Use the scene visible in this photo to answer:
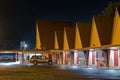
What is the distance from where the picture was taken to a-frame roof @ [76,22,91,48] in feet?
225

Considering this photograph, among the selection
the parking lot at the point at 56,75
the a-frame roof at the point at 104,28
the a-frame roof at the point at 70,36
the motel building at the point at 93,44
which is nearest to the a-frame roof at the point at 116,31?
the motel building at the point at 93,44

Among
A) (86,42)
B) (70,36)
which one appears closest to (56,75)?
(86,42)

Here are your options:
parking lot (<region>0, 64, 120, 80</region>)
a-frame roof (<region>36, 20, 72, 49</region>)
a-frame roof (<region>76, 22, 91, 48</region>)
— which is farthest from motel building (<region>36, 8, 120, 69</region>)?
parking lot (<region>0, 64, 120, 80</region>)

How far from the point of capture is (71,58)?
222 ft

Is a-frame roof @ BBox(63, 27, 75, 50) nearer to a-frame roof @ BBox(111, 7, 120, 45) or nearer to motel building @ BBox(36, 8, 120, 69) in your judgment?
motel building @ BBox(36, 8, 120, 69)

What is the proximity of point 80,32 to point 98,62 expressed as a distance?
19251mm

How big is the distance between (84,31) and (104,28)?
426 inches

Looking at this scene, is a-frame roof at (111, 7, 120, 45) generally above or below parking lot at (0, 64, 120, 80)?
above

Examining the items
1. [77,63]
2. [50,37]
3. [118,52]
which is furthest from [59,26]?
[118,52]

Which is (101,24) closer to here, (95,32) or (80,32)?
(95,32)

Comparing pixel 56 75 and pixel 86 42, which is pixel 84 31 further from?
pixel 56 75

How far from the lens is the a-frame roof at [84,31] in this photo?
6862cm

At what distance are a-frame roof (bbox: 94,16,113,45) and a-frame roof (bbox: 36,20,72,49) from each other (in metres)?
38.3

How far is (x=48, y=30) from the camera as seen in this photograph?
101m
